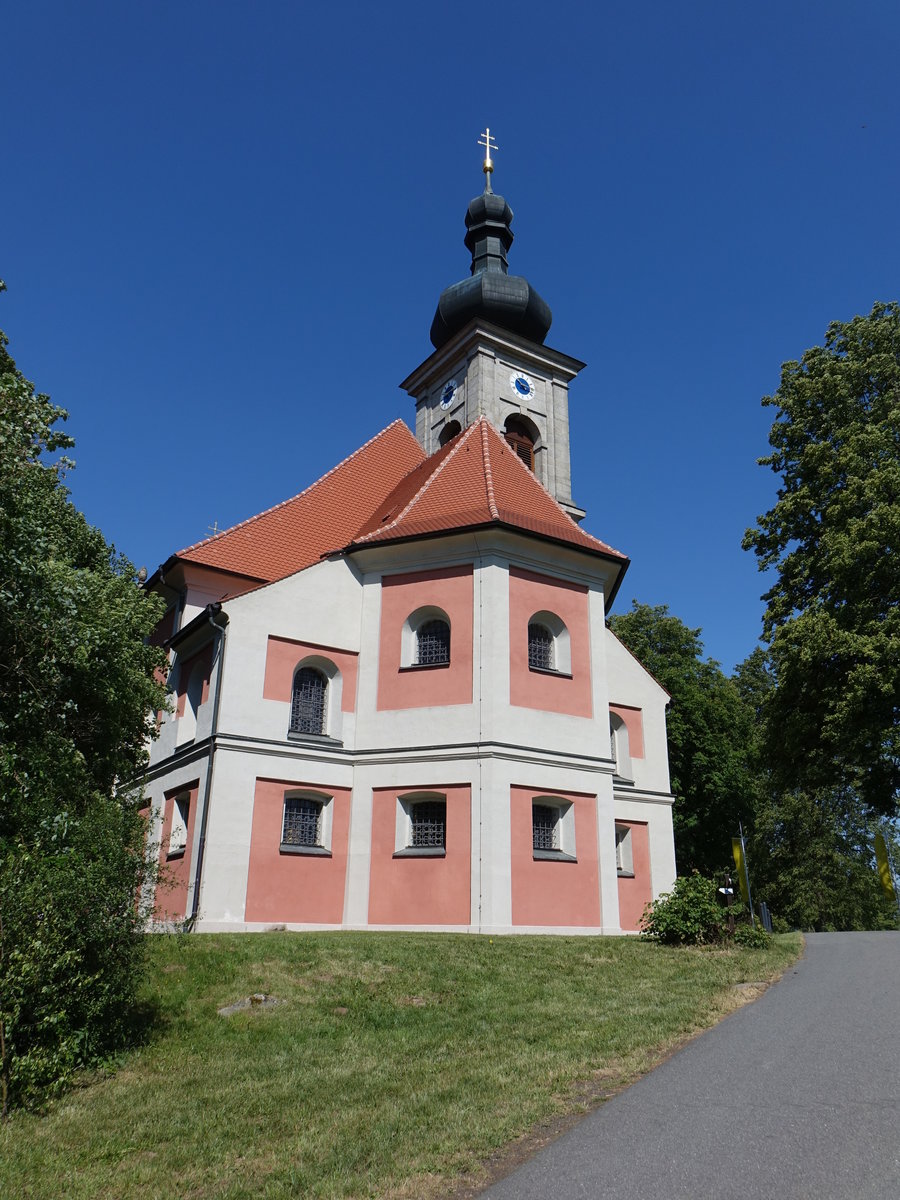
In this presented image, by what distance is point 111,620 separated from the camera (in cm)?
1358

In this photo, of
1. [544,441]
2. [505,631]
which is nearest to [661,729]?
[505,631]

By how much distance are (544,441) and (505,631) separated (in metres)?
14.2

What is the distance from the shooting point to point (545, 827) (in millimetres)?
18141

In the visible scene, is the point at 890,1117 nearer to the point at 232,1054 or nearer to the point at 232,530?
the point at 232,1054

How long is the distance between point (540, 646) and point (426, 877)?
5.41 metres

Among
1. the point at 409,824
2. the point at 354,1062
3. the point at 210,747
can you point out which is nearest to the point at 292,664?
the point at 210,747

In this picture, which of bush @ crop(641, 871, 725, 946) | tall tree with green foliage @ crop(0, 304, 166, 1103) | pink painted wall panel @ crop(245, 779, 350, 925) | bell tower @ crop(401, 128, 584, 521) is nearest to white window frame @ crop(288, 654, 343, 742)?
pink painted wall panel @ crop(245, 779, 350, 925)

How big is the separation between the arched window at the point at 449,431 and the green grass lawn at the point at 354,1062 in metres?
21.1

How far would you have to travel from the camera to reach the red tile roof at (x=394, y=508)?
2008cm

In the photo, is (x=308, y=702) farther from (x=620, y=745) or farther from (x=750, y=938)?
(x=750, y=938)

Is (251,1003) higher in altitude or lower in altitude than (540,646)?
lower

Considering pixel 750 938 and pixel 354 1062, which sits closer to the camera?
pixel 354 1062

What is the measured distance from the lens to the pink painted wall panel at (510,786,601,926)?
16.9 meters

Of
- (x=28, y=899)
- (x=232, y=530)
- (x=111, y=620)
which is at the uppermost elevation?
(x=232, y=530)
